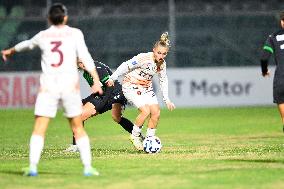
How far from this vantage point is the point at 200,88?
34.3 meters

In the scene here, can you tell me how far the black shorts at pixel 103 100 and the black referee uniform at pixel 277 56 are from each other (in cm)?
421

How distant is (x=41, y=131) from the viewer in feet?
38.8

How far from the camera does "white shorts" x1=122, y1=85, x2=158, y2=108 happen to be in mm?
16688

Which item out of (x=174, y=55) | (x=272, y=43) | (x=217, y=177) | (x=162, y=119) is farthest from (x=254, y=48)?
(x=217, y=177)

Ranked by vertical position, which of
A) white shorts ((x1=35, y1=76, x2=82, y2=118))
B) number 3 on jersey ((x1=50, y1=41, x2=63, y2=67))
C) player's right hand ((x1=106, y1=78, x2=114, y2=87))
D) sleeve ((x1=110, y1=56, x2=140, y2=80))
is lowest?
player's right hand ((x1=106, y1=78, x2=114, y2=87))

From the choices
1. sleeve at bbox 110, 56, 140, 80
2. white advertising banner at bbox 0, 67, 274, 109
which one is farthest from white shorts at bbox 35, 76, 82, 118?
white advertising banner at bbox 0, 67, 274, 109

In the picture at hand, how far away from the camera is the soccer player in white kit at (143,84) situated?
53.6 ft

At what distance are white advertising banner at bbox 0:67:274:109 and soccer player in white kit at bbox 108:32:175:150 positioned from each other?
17073 millimetres

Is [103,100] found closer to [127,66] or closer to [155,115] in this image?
[127,66]

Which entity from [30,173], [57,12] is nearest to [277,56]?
[57,12]


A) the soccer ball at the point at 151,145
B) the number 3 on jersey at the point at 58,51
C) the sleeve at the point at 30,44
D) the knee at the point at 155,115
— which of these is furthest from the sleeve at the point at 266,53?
the sleeve at the point at 30,44

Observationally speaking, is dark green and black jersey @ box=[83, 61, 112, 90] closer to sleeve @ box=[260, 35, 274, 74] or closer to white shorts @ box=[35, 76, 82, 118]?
sleeve @ box=[260, 35, 274, 74]

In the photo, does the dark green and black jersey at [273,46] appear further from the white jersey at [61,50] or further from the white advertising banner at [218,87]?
the white advertising banner at [218,87]

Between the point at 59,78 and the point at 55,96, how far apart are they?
0.24 metres
